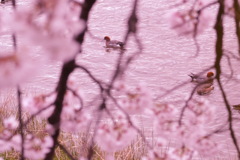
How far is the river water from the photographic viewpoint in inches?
110

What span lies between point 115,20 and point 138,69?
0.90m

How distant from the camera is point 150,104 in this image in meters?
0.55

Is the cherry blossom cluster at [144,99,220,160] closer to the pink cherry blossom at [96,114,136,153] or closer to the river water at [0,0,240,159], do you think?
the pink cherry blossom at [96,114,136,153]

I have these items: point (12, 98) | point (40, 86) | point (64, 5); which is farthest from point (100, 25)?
point (64, 5)


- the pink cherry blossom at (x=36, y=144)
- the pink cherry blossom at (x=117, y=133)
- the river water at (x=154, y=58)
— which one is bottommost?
the river water at (x=154, y=58)

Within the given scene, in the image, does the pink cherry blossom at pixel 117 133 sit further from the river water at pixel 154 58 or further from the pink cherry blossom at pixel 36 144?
the river water at pixel 154 58

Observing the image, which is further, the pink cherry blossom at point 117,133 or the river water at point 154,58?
the river water at point 154,58

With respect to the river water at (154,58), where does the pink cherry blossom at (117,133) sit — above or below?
above

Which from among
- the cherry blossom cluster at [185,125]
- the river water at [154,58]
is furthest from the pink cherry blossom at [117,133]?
A: the river water at [154,58]

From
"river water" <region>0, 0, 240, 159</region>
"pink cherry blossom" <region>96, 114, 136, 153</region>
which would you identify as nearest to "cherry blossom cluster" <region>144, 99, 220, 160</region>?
"pink cherry blossom" <region>96, 114, 136, 153</region>

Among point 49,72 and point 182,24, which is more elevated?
point 182,24

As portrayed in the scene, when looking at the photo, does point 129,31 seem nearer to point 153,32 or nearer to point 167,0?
point 153,32

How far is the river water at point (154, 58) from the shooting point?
9.19 feet

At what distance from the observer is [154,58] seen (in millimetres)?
3209
